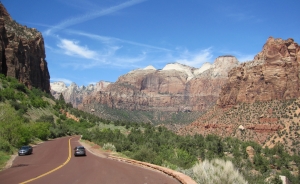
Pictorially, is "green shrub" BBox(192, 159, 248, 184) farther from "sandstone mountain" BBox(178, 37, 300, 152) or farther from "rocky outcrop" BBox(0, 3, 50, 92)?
"rocky outcrop" BBox(0, 3, 50, 92)

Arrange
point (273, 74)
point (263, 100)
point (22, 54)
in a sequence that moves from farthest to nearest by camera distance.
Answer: point (273, 74), point (263, 100), point (22, 54)

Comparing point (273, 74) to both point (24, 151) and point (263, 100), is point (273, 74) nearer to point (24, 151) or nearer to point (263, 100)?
point (263, 100)

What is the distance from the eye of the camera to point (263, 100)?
9581 cm

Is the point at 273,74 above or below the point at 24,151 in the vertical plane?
above

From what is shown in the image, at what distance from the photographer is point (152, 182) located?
40.0 feet

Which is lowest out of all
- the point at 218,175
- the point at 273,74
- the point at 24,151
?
the point at 24,151

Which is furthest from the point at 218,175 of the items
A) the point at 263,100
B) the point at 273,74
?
the point at 273,74

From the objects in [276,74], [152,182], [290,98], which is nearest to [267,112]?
[290,98]

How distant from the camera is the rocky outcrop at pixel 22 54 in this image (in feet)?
274

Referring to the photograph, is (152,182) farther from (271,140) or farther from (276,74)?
(276,74)

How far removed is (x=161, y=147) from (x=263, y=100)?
212 feet

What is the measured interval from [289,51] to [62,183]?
10446 cm

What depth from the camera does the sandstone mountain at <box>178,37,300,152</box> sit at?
7806cm

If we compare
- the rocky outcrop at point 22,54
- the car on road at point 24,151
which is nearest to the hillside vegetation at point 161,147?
the car on road at point 24,151
